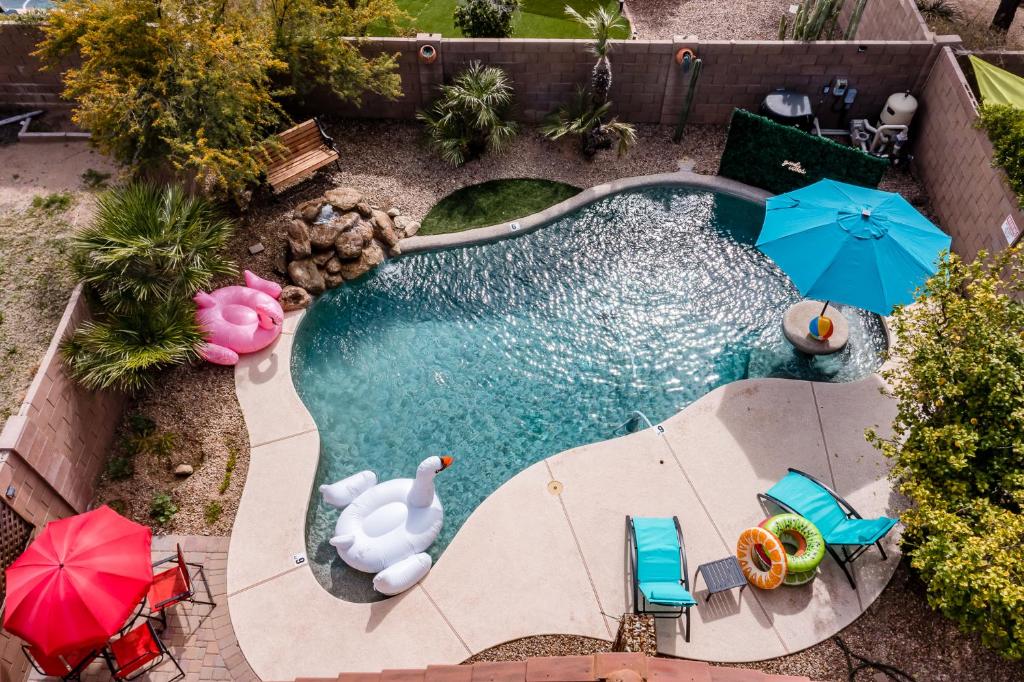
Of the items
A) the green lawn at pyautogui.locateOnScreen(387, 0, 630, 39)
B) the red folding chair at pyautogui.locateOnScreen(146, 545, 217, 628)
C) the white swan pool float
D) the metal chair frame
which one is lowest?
the metal chair frame

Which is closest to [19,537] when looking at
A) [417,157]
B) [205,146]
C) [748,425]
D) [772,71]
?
[205,146]

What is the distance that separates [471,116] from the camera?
51.9 ft

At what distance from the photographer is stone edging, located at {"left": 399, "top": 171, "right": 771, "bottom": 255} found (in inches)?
592

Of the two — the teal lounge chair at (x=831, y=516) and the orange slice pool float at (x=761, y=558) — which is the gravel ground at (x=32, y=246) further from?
the teal lounge chair at (x=831, y=516)

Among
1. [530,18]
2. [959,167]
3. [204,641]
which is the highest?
[530,18]

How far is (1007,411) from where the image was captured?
29.4 feet

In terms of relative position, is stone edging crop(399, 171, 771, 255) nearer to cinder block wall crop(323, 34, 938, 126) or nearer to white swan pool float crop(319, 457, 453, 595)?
cinder block wall crop(323, 34, 938, 126)

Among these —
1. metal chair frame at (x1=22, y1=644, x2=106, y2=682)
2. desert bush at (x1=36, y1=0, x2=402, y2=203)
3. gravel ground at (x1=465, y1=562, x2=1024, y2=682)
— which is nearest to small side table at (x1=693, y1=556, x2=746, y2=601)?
gravel ground at (x1=465, y1=562, x2=1024, y2=682)

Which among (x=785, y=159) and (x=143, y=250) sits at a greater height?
(x=785, y=159)

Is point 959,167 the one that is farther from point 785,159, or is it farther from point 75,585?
point 75,585

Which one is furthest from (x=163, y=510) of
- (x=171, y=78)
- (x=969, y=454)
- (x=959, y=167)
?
(x=959, y=167)

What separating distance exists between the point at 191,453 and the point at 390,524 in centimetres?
415

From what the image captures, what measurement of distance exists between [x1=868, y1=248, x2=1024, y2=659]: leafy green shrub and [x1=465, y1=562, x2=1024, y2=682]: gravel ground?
117cm

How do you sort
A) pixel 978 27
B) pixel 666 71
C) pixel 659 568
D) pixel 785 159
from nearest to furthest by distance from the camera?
pixel 659 568
pixel 785 159
pixel 666 71
pixel 978 27
